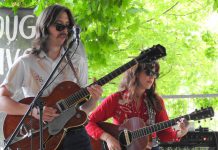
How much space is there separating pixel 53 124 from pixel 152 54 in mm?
1055

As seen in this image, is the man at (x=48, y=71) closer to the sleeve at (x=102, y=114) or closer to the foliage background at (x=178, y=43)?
the sleeve at (x=102, y=114)

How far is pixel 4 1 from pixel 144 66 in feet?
5.83

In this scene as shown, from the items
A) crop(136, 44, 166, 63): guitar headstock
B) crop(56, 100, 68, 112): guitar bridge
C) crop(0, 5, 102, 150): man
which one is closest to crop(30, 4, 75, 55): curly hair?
crop(0, 5, 102, 150): man

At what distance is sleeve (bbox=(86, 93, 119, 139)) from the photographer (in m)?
4.33

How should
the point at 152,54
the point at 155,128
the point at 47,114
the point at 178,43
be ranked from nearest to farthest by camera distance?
the point at 47,114, the point at 152,54, the point at 155,128, the point at 178,43

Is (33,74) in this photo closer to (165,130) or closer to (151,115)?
(151,115)

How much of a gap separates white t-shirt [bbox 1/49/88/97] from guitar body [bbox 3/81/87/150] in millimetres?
56

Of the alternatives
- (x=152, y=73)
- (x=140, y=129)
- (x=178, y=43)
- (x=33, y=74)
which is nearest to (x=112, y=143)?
(x=140, y=129)

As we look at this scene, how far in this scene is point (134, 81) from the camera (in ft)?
→ 14.4

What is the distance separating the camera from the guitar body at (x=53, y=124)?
3.13m

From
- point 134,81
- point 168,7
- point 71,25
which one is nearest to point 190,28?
point 168,7

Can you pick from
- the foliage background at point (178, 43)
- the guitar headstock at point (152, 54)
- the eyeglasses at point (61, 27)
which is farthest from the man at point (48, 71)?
the foliage background at point (178, 43)

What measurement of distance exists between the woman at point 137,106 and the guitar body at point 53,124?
1161 mm

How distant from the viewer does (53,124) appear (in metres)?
3.18
